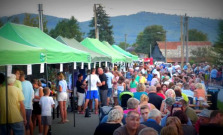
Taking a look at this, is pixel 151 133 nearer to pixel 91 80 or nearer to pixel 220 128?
pixel 220 128

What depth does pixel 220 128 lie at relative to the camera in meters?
4.29

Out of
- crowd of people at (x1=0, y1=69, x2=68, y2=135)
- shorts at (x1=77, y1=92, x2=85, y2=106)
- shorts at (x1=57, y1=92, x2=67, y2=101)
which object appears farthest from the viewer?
shorts at (x1=77, y1=92, x2=85, y2=106)

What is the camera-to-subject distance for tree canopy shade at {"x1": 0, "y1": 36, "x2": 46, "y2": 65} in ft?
22.5

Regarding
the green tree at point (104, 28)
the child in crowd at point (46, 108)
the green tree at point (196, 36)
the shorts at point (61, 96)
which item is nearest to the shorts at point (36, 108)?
the child in crowd at point (46, 108)

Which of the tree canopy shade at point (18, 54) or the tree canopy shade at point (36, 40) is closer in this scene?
the tree canopy shade at point (18, 54)

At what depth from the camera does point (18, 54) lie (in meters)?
7.36

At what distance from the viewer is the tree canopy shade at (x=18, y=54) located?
22.5ft

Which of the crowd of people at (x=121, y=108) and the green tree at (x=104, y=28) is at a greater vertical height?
the green tree at (x=104, y=28)

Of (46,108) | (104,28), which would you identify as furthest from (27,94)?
(104,28)

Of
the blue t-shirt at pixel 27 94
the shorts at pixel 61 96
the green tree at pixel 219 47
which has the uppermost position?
the green tree at pixel 219 47

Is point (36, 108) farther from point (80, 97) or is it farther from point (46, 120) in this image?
point (80, 97)

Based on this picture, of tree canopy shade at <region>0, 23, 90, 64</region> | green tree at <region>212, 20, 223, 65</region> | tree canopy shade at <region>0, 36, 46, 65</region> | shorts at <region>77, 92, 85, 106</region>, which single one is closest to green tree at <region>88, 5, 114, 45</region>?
green tree at <region>212, 20, 223, 65</region>

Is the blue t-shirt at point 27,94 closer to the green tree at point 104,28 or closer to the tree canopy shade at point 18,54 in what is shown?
the tree canopy shade at point 18,54

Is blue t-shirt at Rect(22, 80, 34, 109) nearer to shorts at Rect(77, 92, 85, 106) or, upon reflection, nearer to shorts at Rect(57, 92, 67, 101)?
shorts at Rect(57, 92, 67, 101)
